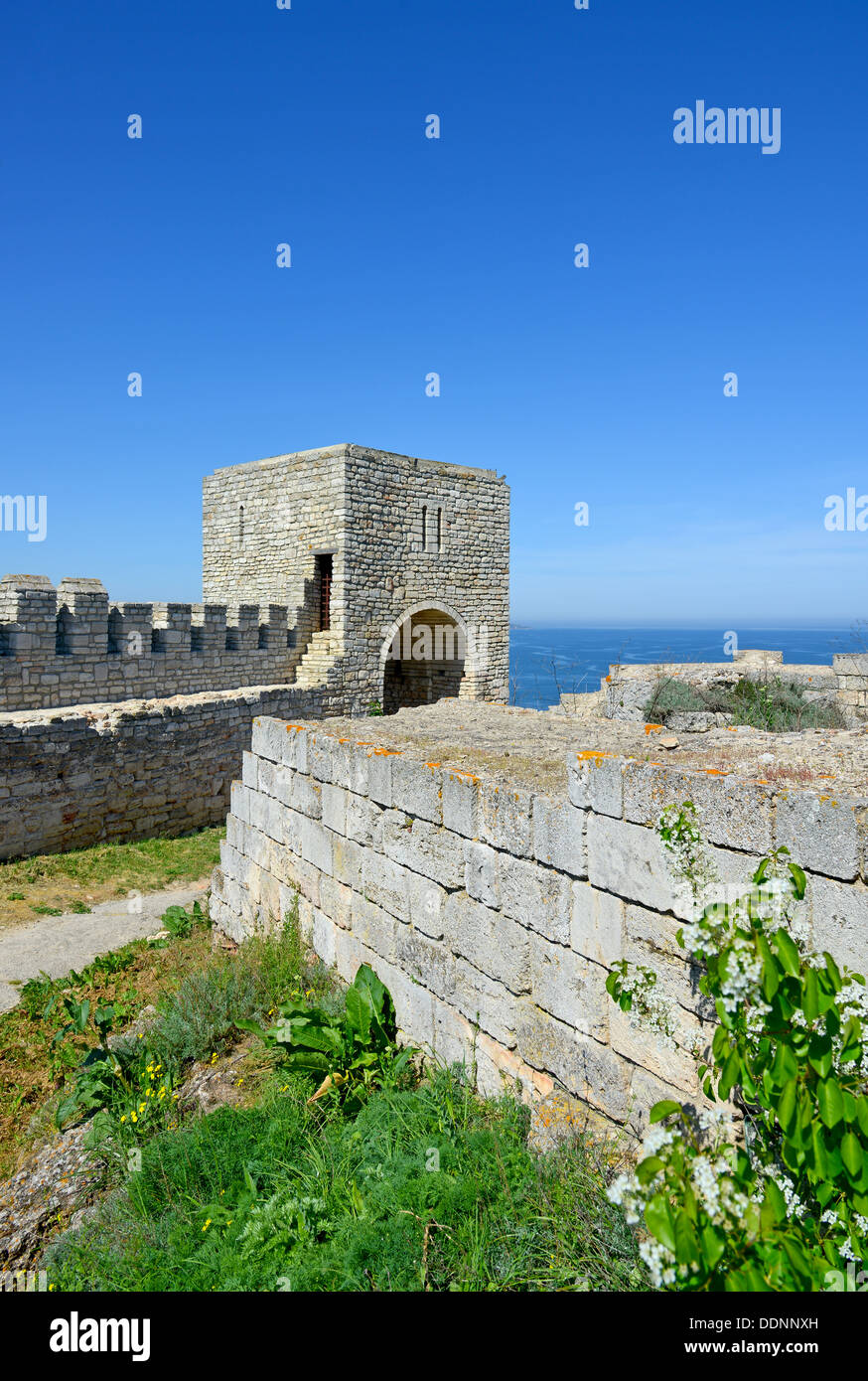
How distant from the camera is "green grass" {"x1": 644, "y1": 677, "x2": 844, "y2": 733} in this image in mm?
5793

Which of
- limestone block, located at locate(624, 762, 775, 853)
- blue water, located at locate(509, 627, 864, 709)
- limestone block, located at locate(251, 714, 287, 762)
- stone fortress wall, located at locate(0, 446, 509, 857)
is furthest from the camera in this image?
stone fortress wall, located at locate(0, 446, 509, 857)

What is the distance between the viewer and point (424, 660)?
1959 cm

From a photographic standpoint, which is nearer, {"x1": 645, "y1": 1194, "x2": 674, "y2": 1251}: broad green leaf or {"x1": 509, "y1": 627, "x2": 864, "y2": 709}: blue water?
{"x1": 645, "y1": 1194, "x2": 674, "y2": 1251}: broad green leaf

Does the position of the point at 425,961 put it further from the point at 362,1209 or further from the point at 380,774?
the point at 362,1209

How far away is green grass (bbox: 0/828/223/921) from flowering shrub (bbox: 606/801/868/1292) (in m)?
7.50

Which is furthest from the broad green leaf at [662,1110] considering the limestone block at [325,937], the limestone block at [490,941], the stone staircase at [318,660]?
the stone staircase at [318,660]

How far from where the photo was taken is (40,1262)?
A: 10.3ft

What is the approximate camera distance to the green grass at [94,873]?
796cm

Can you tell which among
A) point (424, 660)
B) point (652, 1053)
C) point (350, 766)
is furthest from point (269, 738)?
point (424, 660)

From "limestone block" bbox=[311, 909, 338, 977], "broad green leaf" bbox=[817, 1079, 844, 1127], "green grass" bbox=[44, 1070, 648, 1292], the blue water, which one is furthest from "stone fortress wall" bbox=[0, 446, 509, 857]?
"broad green leaf" bbox=[817, 1079, 844, 1127]

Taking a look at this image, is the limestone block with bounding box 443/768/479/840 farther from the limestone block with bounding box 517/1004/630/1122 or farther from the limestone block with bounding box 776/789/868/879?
the limestone block with bounding box 776/789/868/879

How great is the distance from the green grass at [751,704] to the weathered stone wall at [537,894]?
10.1 ft

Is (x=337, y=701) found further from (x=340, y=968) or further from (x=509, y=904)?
(x=509, y=904)
